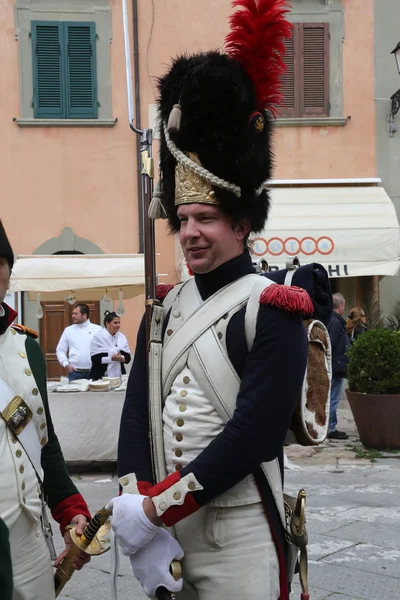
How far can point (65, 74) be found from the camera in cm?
1294

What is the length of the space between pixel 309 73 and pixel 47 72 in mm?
4466

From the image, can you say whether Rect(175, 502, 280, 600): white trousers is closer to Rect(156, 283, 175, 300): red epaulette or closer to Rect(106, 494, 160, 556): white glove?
Rect(106, 494, 160, 556): white glove

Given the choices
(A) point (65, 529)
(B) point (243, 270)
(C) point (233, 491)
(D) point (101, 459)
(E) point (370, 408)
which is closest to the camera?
(C) point (233, 491)

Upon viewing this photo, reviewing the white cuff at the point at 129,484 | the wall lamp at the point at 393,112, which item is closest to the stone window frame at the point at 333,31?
the wall lamp at the point at 393,112

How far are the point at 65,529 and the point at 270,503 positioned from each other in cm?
71

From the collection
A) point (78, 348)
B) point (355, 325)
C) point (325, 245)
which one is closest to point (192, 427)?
point (78, 348)

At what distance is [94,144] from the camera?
1300cm

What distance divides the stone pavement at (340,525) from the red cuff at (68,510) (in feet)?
2.26

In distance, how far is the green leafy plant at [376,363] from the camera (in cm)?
788

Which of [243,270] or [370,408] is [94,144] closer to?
[370,408]

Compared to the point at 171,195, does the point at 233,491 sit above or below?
below

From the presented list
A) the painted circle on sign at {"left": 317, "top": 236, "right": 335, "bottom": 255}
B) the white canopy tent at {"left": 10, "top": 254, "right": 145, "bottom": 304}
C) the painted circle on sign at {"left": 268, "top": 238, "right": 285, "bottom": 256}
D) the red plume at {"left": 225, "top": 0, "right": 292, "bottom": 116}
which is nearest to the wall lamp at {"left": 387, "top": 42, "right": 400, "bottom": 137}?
the painted circle on sign at {"left": 317, "top": 236, "right": 335, "bottom": 255}

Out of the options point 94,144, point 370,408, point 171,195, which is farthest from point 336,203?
point 171,195

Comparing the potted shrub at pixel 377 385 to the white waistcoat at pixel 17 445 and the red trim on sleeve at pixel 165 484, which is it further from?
the red trim on sleeve at pixel 165 484
